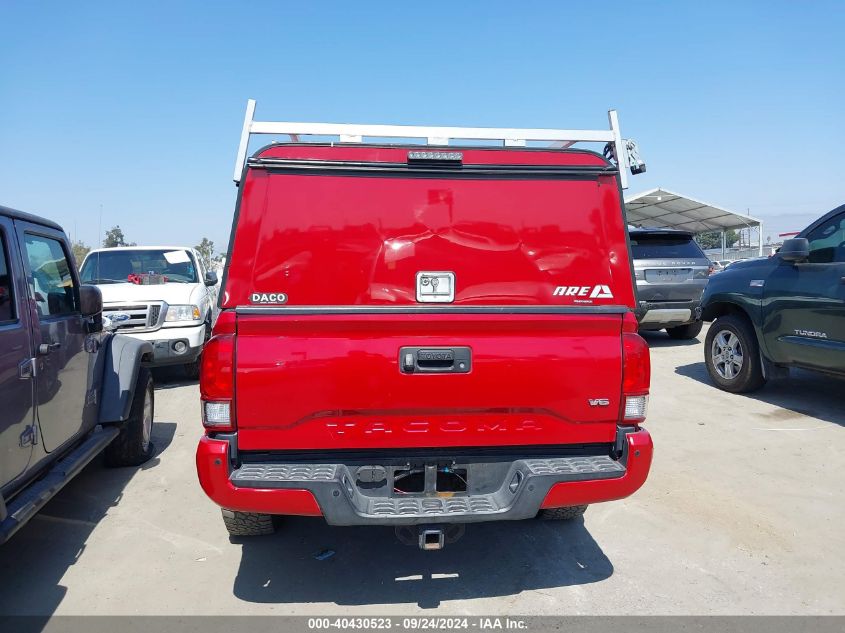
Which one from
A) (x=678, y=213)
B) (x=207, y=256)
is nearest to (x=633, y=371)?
(x=678, y=213)

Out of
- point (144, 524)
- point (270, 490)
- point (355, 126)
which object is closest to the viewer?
point (270, 490)

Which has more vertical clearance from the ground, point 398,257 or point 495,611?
point 398,257

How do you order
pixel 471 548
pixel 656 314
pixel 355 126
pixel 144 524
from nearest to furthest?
pixel 355 126, pixel 471 548, pixel 144 524, pixel 656 314

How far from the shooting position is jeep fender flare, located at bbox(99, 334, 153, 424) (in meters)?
→ 4.45

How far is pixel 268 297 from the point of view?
2.68m

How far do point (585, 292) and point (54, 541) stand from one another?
3.58 meters

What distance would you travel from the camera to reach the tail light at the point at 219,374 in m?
2.59

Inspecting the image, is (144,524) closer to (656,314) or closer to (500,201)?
(500,201)

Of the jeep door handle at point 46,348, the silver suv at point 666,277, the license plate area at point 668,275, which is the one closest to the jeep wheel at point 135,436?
the jeep door handle at point 46,348

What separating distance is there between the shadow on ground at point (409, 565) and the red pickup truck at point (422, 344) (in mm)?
442

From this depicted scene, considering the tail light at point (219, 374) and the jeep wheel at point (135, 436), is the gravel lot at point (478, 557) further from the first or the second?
the tail light at point (219, 374)

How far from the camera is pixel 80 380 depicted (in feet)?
13.2

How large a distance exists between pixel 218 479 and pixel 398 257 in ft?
4.26

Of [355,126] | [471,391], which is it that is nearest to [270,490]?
[471,391]
